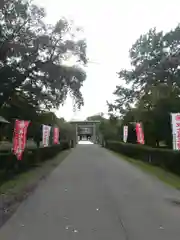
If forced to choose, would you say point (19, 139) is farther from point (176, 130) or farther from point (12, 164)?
point (176, 130)

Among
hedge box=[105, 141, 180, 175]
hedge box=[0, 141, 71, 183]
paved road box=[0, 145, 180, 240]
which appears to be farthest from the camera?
hedge box=[105, 141, 180, 175]

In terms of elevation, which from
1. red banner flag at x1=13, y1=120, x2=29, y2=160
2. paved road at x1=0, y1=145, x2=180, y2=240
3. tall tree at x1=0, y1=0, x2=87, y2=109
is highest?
tall tree at x1=0, y1=0, x2=87, y2=109

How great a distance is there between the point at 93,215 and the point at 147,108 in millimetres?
31619

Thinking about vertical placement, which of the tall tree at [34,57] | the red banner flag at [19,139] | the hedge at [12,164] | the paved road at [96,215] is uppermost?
the tall tree at [34,57]

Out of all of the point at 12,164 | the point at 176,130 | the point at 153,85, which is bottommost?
the point at 12,164

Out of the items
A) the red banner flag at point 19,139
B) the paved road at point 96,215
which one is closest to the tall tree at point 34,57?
the red banner flag at point 19,139

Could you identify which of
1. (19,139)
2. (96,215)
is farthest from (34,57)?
(96,215)

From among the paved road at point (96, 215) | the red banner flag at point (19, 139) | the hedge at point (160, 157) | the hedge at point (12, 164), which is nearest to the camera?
the paved road at point (96, 215)

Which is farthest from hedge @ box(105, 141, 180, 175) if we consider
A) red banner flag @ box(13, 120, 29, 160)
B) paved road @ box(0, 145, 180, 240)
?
red banner flag @ box(13, 120, 29, 160)

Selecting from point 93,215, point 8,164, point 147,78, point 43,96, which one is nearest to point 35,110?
point 43,96

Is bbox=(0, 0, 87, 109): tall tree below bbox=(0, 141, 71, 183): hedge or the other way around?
the other way around

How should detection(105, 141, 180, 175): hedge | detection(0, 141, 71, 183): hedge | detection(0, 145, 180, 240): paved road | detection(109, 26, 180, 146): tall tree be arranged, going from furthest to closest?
detection(109, 26, 180, 146): tall tree
detection(105, 141, 180, 175): hedge
detection(0, 141, 71, 183): hedge
detection(0, 145, 180, 240): paved road

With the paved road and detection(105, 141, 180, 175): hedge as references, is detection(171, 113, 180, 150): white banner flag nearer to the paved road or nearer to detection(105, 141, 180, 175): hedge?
detection(105, 141, 180, 175): hedge

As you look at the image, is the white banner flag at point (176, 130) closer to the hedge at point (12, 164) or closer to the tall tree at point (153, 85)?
the hedge at point (12, 164)
